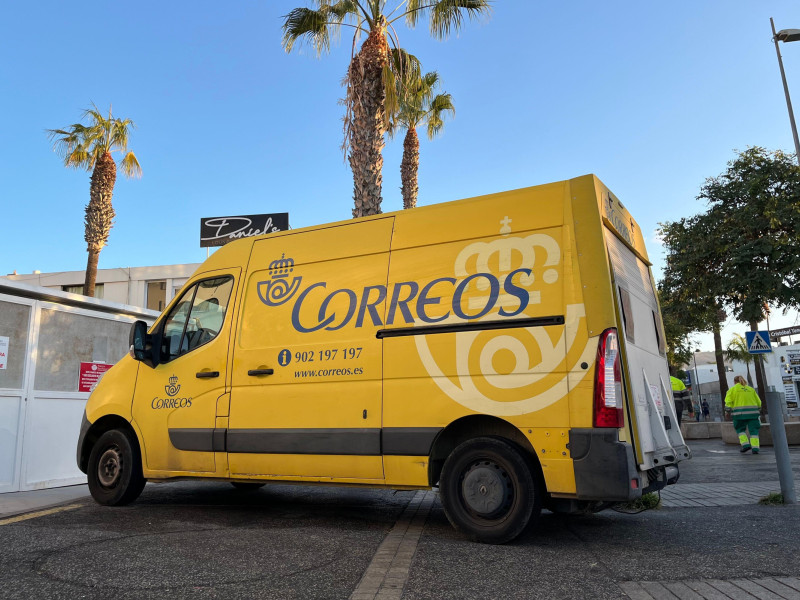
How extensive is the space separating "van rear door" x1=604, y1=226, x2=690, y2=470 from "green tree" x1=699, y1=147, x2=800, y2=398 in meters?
11.6

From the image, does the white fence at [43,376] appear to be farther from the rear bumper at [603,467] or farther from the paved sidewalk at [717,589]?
the paved sidewalk at [717,589]

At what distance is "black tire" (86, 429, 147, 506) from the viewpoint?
6461 millimetres

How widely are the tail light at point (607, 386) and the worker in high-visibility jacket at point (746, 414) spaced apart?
1041 cm

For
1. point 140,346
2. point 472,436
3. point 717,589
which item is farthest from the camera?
point 140,346

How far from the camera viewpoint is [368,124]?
40.4 feet

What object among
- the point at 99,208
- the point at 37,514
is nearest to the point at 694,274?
the point at 37,514

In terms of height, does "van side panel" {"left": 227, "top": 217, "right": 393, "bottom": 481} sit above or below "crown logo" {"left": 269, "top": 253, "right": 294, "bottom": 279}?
below

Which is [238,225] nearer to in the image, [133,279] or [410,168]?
[410,168]

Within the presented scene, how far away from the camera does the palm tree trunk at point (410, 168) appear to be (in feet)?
57.1

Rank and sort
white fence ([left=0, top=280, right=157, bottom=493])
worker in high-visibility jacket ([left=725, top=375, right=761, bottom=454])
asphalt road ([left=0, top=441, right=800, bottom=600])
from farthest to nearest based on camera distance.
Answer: worker in high-visibility jacket ([left=725, top=375, right=761, bottom=454]) → white fence ([left=0, top=280, right=157, bottom=493]) → asphalt road ([left=0, top=441, right=800, bottom=600])

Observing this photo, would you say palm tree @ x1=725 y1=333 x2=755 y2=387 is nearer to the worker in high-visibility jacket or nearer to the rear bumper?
the worker in high-visibility jacket

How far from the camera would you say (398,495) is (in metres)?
7.75

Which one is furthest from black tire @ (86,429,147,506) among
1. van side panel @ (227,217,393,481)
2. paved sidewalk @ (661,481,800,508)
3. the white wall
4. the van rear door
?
the white wall

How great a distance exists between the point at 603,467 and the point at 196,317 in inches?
166
